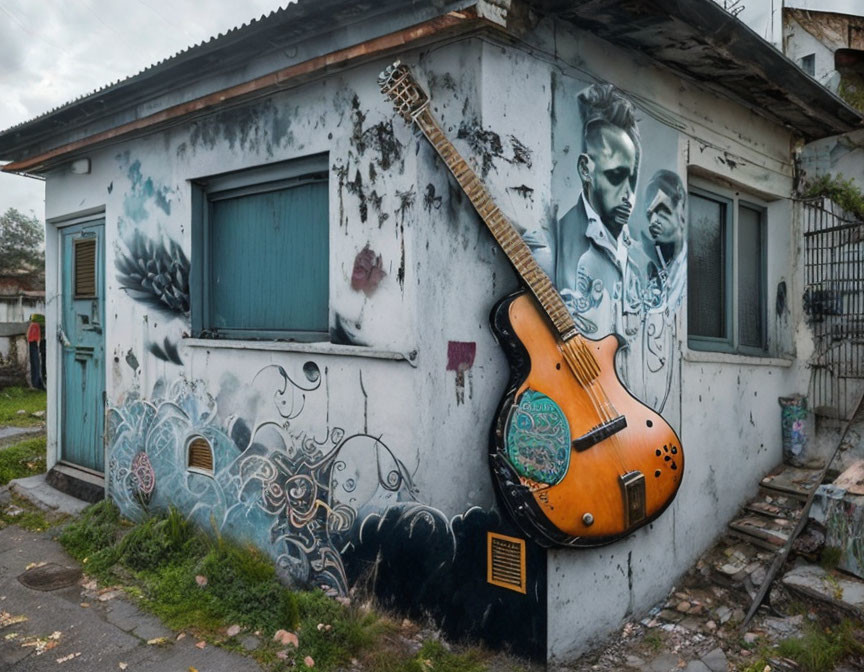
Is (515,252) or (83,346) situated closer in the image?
(515,252)

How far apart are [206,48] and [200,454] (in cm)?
291

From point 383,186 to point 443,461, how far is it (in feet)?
5.30

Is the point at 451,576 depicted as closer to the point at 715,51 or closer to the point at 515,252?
the point at 515,252

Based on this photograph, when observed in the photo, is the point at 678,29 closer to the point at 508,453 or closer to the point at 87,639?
the point at 508,453

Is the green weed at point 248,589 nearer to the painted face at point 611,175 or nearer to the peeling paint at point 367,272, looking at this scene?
the peeling paint at point 367,272

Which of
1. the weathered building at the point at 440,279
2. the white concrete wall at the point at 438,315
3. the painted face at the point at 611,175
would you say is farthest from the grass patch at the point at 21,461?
the painted face at the point at 611,175

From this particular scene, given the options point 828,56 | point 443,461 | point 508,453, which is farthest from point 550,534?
point 828,56

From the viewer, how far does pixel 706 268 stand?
5066 millimetres

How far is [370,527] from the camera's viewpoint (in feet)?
12.2

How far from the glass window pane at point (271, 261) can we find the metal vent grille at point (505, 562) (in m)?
1.76

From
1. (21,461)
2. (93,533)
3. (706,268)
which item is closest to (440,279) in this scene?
(706,268)

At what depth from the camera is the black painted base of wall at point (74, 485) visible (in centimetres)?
580

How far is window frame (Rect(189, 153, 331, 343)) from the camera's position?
13.6 feet

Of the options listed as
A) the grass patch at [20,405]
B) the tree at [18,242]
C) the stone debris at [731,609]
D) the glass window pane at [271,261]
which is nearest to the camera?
the stone debris at [731,609]
